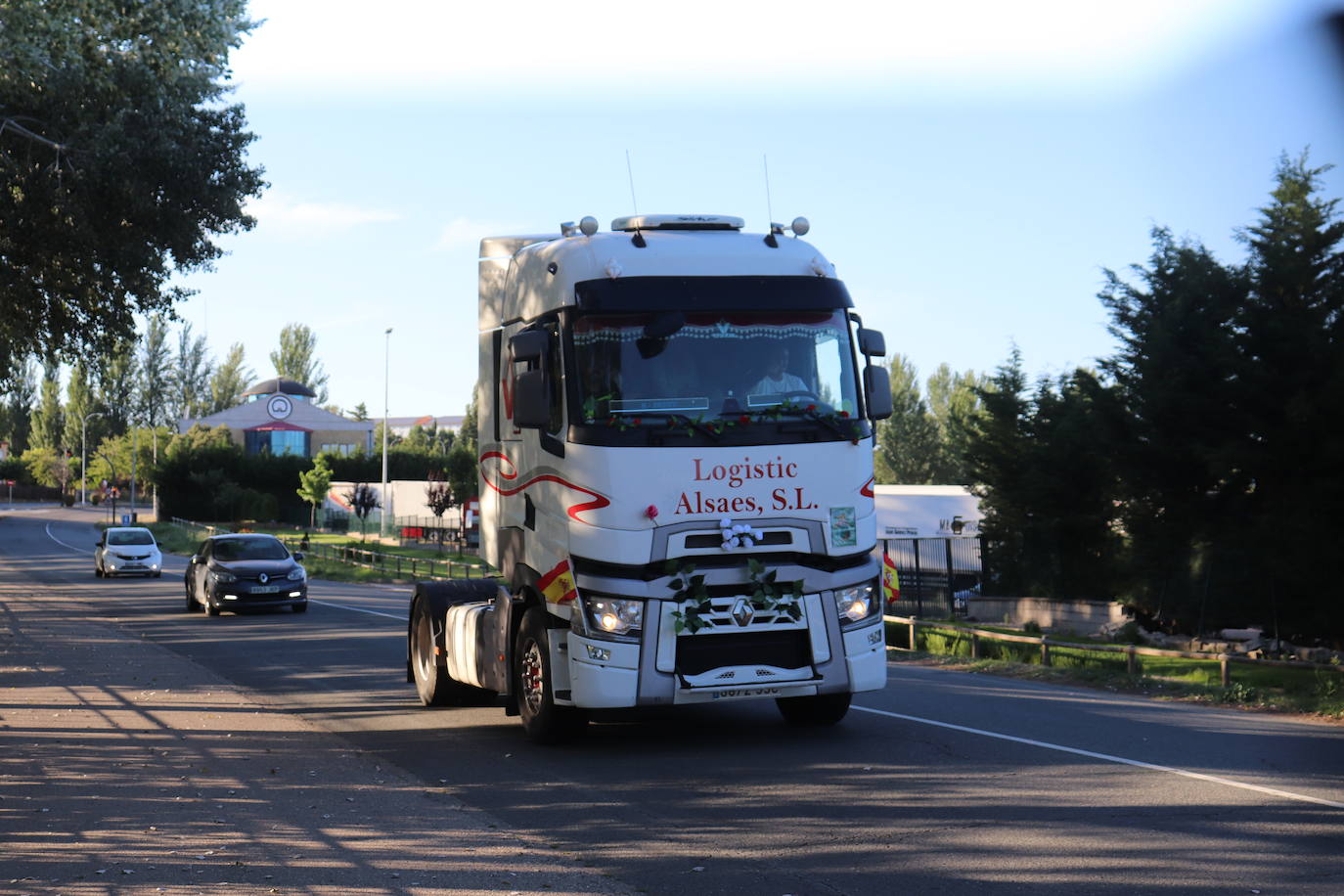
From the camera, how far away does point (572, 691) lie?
404 inches

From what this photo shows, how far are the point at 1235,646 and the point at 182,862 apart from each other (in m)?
22.5

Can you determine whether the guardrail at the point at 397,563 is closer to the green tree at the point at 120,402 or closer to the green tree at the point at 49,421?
the green tree at the point at 120,402

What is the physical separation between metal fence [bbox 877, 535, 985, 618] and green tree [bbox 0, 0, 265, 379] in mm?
17718

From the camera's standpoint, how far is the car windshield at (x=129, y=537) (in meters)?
44.4

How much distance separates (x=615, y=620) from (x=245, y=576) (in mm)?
19908

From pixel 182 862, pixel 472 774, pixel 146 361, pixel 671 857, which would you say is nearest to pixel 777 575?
pixel 472 774

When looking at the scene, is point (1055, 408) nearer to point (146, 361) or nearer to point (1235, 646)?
point (1235, 646)

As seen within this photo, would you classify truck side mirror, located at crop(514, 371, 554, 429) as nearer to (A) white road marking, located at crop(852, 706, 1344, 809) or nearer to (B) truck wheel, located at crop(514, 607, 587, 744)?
(B) truck wheel, located at crop(514, 607, 587, 744)

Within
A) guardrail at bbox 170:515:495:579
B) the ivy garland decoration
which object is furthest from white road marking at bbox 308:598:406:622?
the ivy garland decoration

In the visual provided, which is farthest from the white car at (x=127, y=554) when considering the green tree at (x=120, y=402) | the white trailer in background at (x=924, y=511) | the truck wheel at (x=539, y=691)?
the green tree at (x=120, y=402)

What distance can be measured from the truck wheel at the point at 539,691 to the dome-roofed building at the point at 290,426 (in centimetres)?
11586

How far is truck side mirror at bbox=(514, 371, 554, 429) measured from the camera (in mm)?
10234

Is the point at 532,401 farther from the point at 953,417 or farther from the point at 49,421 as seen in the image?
the point at 49,421

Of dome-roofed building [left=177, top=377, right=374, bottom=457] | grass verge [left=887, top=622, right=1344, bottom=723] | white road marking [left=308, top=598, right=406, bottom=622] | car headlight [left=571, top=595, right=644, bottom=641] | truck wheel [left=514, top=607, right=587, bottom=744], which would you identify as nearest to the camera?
car headlight [left=571, top=595, right=644, bottom=641]
